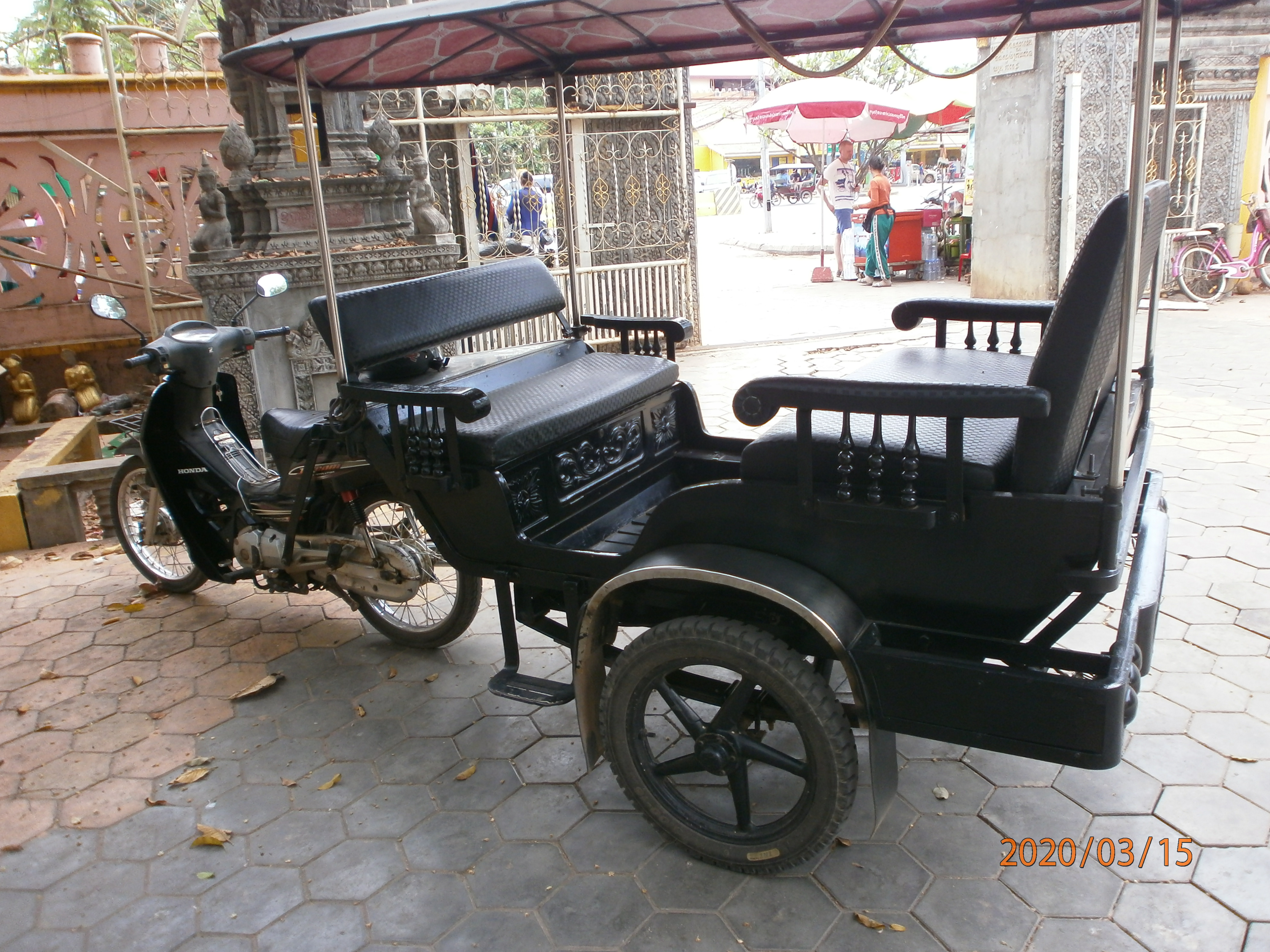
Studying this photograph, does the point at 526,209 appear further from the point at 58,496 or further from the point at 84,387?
the point at 58,496

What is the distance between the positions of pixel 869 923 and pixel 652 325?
7.90ft

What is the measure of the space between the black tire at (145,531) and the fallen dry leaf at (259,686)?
938mm

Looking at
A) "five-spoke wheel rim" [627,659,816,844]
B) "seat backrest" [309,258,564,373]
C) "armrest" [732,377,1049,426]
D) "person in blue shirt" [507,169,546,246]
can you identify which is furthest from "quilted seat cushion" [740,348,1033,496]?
"person in blue shirt" [507,169,546,246]

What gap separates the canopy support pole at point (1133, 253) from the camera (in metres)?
1.93

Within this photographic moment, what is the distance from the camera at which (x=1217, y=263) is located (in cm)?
1134

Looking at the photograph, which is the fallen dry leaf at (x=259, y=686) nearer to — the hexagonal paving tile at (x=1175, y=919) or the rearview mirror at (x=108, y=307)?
the rearview mirror at (x=108, y=307)

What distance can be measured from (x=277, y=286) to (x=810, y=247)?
17603mm

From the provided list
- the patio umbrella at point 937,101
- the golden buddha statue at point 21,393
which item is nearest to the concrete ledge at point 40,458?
the golden buddha statue at point 21,393

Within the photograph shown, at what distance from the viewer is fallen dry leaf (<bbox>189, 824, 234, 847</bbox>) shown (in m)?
2.84

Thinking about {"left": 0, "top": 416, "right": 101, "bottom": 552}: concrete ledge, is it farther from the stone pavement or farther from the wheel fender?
the wheel fender

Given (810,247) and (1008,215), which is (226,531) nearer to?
(1008,215)

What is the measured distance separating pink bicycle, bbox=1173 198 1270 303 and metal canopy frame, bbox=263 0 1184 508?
949cm

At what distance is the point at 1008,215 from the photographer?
1154 centimetres

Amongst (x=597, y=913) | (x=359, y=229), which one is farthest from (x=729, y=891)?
(x=359, y=229)
